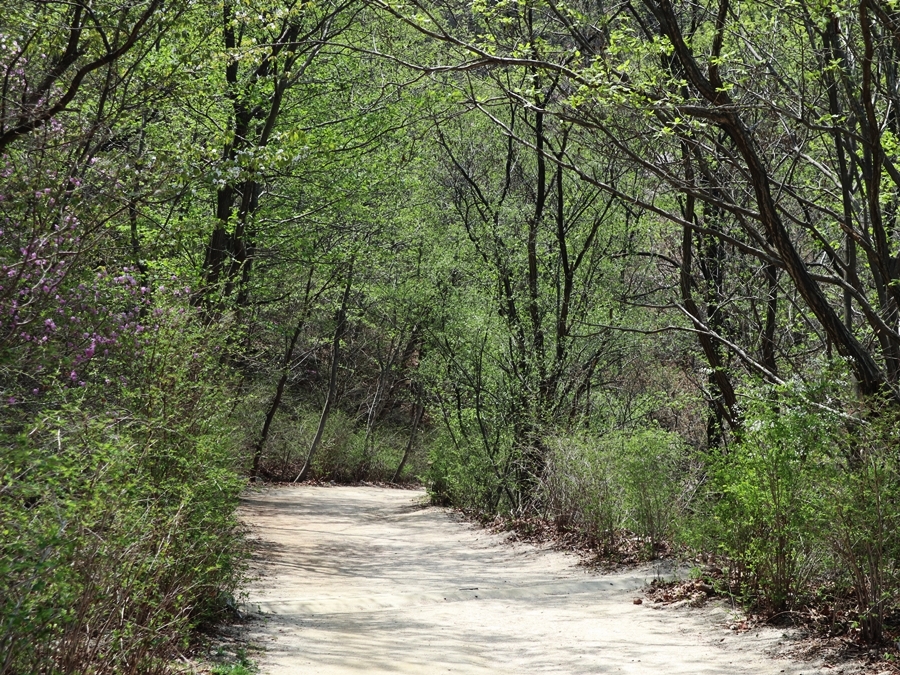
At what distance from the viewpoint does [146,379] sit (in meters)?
6.36

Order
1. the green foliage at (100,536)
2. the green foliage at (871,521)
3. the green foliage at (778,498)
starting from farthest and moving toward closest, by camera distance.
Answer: the green foliage at (778,498), the green foliage at (871,521), the green foliage at (100,536)

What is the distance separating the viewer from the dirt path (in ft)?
20.2

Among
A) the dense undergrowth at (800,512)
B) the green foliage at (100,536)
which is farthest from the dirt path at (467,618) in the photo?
the green foliage at (100,536)

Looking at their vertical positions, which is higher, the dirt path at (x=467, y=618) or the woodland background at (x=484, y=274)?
the woodland background at (x=484, y=274)

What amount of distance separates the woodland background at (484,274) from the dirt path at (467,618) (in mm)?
643

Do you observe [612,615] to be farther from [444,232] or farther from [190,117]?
[444,232]

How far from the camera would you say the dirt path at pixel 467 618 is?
20.2 ft

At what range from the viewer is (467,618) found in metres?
8.03

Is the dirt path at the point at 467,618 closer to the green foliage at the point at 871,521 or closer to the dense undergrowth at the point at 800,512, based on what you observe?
the dense undergrowth at the point at 800,512

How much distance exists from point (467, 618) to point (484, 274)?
27.7 feet

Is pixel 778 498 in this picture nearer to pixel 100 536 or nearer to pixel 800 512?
pixel 800 512

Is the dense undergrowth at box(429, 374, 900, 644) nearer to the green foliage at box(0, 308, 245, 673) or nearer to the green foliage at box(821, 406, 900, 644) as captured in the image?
the green foliage at box(821, 406, 900, 644)

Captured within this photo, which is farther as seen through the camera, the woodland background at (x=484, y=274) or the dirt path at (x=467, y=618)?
the dirt path at (x=467, y=618)

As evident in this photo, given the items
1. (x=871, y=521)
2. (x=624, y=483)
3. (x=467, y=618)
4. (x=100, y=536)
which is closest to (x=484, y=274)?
(x=624, y=483)
